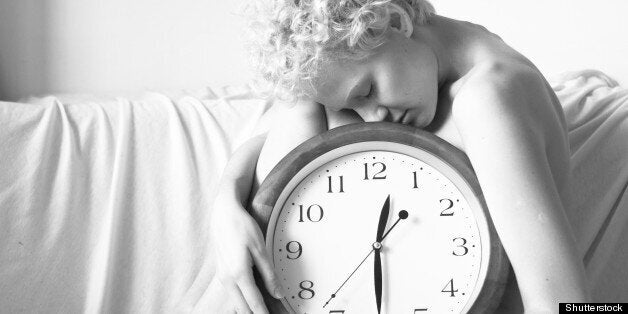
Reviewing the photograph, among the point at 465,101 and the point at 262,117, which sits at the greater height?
the point at 465,101

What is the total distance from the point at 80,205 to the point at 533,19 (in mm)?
1154

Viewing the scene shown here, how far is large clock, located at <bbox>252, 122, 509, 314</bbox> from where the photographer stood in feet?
3.48

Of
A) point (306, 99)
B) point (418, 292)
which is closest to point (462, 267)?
point (418, 292)

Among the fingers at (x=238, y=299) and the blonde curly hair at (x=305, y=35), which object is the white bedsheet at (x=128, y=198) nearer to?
the fingers at (x=238, y=299)

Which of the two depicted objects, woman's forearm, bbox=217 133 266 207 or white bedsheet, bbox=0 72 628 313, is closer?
Answer: woman's forearm, bbox=217 133 266 207

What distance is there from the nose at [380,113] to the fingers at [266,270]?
0.22 m

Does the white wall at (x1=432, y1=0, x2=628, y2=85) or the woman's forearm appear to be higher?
the white wall at (x1=432, y1=0, x2=628, y2=85)

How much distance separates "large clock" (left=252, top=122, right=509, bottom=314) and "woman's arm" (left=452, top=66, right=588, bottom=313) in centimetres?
4

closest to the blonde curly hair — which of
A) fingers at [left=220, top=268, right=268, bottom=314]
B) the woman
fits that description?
the woman

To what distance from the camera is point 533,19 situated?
2053mm

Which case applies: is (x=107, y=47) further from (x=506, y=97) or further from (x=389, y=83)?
(x=506, y=97)

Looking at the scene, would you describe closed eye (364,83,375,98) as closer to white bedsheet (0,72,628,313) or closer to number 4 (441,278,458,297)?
number 4 (441,278,458,297)

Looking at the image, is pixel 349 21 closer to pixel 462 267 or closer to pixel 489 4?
pixel 462 267

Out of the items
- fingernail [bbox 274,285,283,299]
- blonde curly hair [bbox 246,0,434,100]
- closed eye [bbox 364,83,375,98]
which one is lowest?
fingernail [bbox 274,285,283,299]
